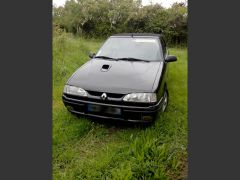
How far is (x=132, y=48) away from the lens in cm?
412

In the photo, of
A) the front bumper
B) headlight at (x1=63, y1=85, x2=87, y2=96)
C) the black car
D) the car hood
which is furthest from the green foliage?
the front bumper

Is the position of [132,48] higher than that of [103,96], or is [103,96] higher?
[132,48]

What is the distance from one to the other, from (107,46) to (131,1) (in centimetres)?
97

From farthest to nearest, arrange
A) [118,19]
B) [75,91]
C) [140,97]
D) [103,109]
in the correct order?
1. [118,19]
2. [75,91]
3. [103,109]
4. [140,97]

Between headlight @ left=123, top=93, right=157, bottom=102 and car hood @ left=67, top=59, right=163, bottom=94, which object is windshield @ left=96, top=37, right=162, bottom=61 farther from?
headlight @ left=123, top=93, right=157, bottom=102

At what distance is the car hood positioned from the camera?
310cm

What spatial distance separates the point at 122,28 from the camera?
16.5ft

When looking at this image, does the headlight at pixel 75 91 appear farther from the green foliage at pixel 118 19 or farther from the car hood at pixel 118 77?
the green foliage at pixel 118 19

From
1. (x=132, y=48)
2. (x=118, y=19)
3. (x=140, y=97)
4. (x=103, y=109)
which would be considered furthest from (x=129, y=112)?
(x=118, y=19)

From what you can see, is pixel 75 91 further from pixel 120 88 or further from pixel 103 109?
pixel 120 88

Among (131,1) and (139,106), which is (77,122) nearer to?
(139,106)

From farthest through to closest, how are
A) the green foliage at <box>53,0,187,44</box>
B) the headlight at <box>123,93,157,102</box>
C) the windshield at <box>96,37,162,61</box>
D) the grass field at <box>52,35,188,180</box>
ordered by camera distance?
the green foliage at <box>53,0,187,44</box> → the windshield at <box>96,37,162,61</box> → the headlight at <box>123,93,157,102</box> → the grass field at <box>52,35,188,180</box>

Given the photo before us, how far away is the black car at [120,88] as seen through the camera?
304 centimetres

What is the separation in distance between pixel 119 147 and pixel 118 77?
906mm
